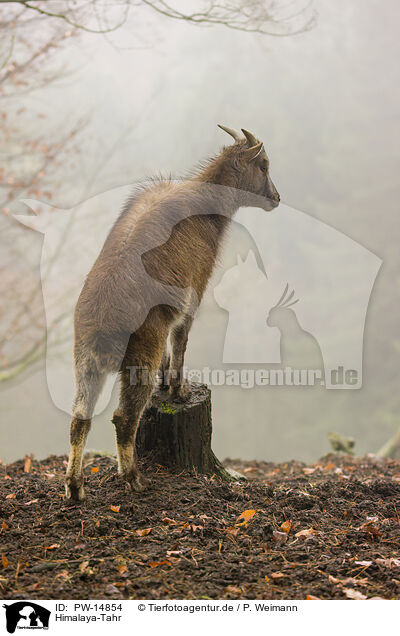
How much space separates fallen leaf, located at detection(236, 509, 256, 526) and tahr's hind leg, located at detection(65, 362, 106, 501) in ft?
4.03

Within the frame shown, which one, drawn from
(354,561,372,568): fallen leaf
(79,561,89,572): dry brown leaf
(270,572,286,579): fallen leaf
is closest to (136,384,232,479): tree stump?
(79,561,89,572): dry brown leaf

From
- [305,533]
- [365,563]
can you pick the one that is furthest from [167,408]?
[365,563]

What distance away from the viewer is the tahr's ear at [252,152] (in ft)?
18.5

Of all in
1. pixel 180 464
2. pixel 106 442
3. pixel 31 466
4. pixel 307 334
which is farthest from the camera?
pixel 106 442

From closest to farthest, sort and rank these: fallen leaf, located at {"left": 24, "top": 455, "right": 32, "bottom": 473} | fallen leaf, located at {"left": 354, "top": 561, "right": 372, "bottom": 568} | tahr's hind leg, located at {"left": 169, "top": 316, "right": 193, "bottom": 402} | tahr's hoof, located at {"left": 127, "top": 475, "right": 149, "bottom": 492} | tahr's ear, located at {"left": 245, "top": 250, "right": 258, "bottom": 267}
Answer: fallen leaf, located at {"left": 354, "top": 561, "right": 372, "bottom": 568}
tahr's hoof, located at {"left": 127, "top": 475, "right": 149, "bottom": 492}
tahr's hind leg, located at {"left": 169, "top": 316, "right": 193, "bottom": 402}
tahr's ear, located at {"left": 245, "top": 250, "right": 258, "bottom": 267}
fallen leaf, located at {"left": 24, "top": 455, "right": 32, "bottom": 473}

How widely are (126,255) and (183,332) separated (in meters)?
1.12

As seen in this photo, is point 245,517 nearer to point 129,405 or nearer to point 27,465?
point 129,405

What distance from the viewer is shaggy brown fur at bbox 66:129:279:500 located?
4422mm

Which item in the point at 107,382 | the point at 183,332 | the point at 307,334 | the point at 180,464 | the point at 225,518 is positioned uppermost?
the point at 307,334

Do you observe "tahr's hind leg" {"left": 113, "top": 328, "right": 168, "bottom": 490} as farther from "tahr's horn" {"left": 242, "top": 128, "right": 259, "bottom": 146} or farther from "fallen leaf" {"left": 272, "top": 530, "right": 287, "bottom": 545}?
"tahr's horn" {"left": 242, "top": 128, "right": 259, "bottom": 146}

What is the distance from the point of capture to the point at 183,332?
17.6ft
